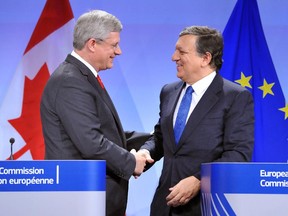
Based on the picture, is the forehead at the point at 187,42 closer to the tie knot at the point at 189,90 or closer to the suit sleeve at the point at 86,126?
the tie knot at the point at 189,90

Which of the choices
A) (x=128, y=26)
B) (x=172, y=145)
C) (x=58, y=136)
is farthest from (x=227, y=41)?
(x=58, y=136)

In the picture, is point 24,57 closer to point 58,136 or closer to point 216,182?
point 58,136

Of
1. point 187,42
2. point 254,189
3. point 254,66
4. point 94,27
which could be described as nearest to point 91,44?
point 94,27

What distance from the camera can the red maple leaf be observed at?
15.7ft

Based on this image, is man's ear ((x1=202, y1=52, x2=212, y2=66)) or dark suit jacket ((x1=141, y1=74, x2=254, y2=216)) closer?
dark suit jacket ((x1=141, y1=74, x2=254, y2=216))

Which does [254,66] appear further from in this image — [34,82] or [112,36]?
[112,36]

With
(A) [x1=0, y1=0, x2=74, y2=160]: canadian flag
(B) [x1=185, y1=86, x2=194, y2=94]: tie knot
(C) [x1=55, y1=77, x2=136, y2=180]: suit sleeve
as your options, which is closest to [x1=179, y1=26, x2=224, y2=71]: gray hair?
(B) [x1=185, y1=86, x2=194, y2=94]: tie knot

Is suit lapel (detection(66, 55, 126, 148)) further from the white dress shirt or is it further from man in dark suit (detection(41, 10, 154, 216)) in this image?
the white dress shirt

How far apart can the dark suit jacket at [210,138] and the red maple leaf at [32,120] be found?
1729mm

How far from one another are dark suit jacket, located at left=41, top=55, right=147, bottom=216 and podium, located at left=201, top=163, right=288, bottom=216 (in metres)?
0.70

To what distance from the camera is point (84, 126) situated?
9.62ft

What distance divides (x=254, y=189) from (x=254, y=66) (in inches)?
100

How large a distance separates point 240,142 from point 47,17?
2245mm

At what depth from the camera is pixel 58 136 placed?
3.03 m
